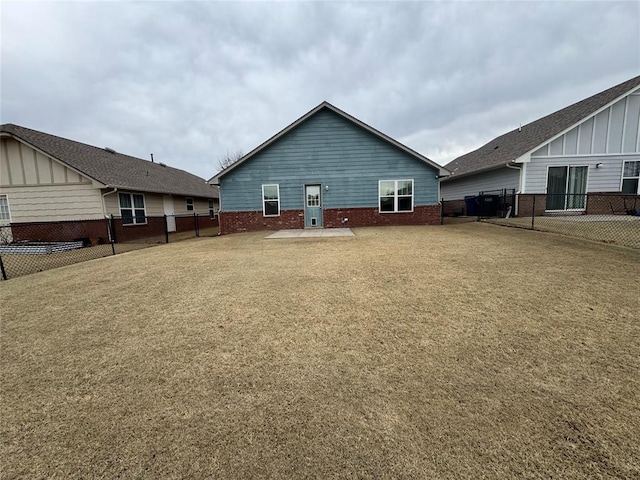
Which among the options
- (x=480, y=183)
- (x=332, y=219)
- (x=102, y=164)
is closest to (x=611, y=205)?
(x=480, y=183)

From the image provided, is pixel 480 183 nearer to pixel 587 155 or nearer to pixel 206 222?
pixel 587 155

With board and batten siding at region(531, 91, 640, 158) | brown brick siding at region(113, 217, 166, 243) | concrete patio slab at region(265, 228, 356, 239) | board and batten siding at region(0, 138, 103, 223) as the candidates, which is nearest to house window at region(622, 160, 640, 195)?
board and batten siding at region(531, 91, 640, 158)

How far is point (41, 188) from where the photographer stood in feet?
42.3

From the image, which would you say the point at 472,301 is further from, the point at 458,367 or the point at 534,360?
the point at 458,367

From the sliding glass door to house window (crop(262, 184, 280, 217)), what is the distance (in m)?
14.4

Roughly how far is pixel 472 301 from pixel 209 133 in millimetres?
32494

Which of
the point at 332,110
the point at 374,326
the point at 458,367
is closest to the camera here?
the point at 458,367

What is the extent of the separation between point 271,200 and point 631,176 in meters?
19.0

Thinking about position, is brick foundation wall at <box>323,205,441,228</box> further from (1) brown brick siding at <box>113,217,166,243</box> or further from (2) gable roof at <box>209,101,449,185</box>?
(1) brown brick siding at <box>113,217,166,243</box>

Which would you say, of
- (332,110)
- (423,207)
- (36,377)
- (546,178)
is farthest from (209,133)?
(36,377)

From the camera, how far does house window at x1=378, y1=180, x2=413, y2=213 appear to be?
1445cm

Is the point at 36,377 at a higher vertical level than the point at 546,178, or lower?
lower

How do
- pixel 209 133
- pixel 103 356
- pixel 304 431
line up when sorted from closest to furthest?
1. pixel 304 431
2. pixel 103 356
3. pixel 209 133

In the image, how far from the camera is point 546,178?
47.4 ft
